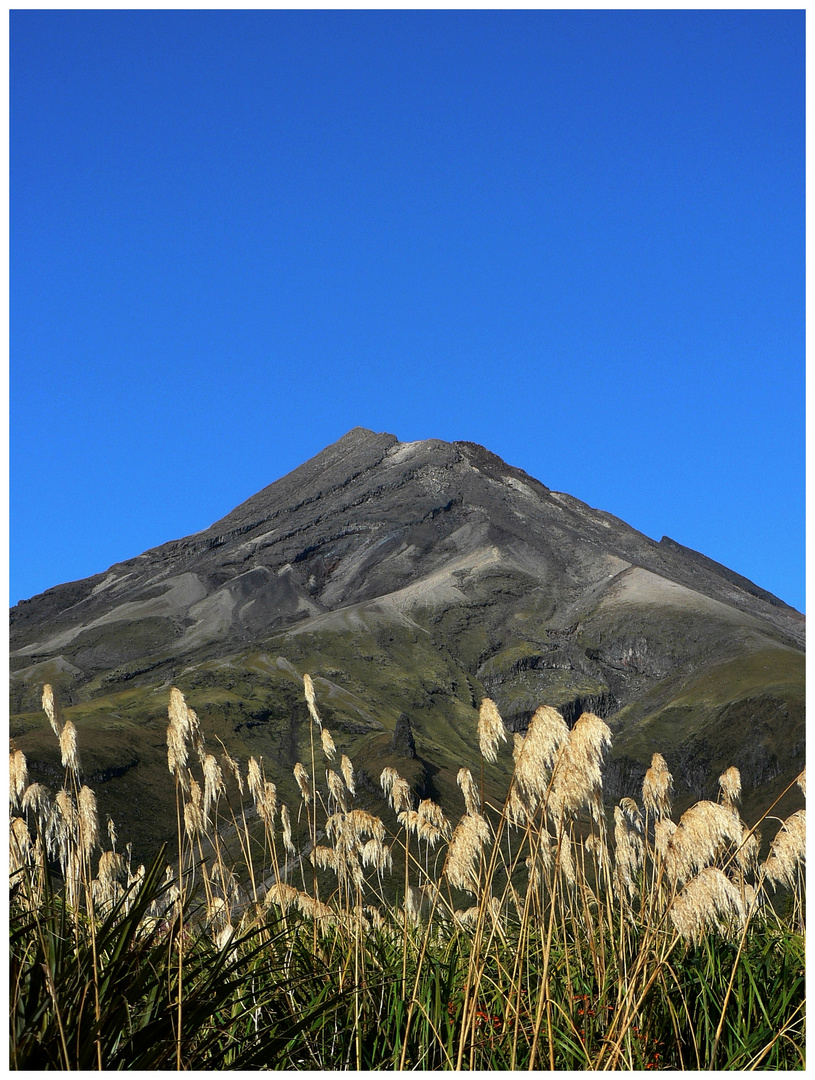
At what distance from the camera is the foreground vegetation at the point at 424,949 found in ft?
11.5

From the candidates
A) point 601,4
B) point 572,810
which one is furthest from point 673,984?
point 601,4

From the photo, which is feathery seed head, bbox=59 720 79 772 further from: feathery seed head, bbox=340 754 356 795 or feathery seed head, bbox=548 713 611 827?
feathery seed head, bbox=548 713 611 827

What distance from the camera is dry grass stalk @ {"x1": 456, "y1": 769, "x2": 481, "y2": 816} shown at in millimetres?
4574

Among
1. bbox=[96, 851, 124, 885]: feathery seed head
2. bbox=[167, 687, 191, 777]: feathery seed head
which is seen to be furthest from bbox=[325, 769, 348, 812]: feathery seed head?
bbox=[167, 687, 191, 777]: feathery seed head

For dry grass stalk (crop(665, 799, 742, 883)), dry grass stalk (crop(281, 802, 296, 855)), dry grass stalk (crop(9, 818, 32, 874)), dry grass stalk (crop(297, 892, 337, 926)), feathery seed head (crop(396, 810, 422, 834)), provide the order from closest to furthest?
1. dry grass stalk (crop(665, 799, 742, 883))
2. dry grass stalk (crop(9, 818, 32, 874))
3. dry grass stalk (crop(297, 892, 337, 926))
4. feathery seed head (crop(396, 810, 422, 834))
5. dry grass stalk (crop(281, 802, 296, 855))

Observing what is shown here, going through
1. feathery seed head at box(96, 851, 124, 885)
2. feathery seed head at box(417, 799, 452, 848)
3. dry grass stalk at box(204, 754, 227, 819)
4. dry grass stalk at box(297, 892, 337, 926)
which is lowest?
dry grass stalk at box(297, 892, 337, 926)

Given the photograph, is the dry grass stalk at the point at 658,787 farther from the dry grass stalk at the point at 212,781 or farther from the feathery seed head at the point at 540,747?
the dry grass stalk at the point at 212,781

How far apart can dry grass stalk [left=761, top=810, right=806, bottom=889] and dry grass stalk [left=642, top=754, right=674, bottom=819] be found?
0.57 meters

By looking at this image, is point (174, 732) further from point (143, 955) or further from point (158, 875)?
point (143, 955)

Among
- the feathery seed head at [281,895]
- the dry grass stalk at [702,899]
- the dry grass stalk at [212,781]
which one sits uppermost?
the dry grass stalk at [212,781]

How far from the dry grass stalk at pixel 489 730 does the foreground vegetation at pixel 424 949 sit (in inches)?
0.4

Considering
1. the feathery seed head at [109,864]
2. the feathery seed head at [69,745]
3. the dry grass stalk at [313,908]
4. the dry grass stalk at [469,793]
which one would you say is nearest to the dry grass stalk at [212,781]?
the feathery seed head at [69,745]

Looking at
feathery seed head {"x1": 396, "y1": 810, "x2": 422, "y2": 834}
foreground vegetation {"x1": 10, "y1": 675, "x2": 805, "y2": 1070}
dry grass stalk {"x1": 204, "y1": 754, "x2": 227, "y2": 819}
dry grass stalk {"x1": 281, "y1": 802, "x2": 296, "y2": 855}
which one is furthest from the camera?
dry grass stalk {"x1": 281, "y1": 802, "x2": 296, "y2": 855}

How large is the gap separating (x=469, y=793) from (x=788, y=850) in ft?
5.49
